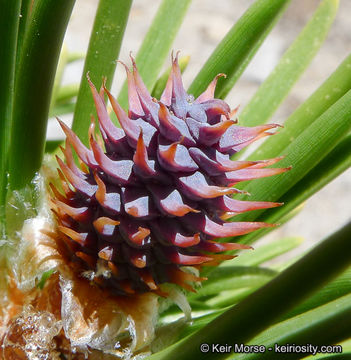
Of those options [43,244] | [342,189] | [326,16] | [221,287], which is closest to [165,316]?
[221,287]

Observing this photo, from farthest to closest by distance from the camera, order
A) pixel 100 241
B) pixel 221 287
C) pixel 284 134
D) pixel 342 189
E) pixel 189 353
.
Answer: pixel 342 189, pixel 221 287, pixel 284 134, pixel 100 241, pixel 189 353

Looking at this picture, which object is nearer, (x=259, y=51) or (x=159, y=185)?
(x=159, y=185)

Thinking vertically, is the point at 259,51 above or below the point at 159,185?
above

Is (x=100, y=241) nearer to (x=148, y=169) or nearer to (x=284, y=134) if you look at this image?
(x=148, y=169)

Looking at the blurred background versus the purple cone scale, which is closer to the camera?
the purple cone scale

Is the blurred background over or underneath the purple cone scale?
over
